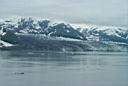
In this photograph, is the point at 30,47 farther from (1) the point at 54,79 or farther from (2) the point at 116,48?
(1) the point at 54,79

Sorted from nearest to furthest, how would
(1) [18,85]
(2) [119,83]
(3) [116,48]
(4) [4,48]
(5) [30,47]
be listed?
(1) [18,85] → (2) [119,83] → (4) [4,48] → (5) [30,47] → (3) [116,48]

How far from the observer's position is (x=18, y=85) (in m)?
31.1

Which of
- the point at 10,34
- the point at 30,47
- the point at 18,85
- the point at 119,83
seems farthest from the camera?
the point at 10,34

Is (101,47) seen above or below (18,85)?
below

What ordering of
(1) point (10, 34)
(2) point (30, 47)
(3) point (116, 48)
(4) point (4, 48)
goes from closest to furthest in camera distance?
1. (4) point (4, 48)
2. (2) point (30, 47)
3. (1) point (10, 34)
4. (3) point (116, 48)

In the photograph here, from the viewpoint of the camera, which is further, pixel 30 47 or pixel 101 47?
pixel 101 47

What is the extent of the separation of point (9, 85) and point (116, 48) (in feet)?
445

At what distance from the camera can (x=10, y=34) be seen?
150m

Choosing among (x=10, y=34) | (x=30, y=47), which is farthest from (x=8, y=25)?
(x=30, y=47)

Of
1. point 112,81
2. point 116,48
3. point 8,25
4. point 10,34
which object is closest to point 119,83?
point 112,81

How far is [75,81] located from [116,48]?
433 feet

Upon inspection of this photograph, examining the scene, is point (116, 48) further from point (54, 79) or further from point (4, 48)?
point (54, 79)

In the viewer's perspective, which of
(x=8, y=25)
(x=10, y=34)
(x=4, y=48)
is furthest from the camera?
(x=8, y=25)

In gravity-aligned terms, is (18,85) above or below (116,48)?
above
